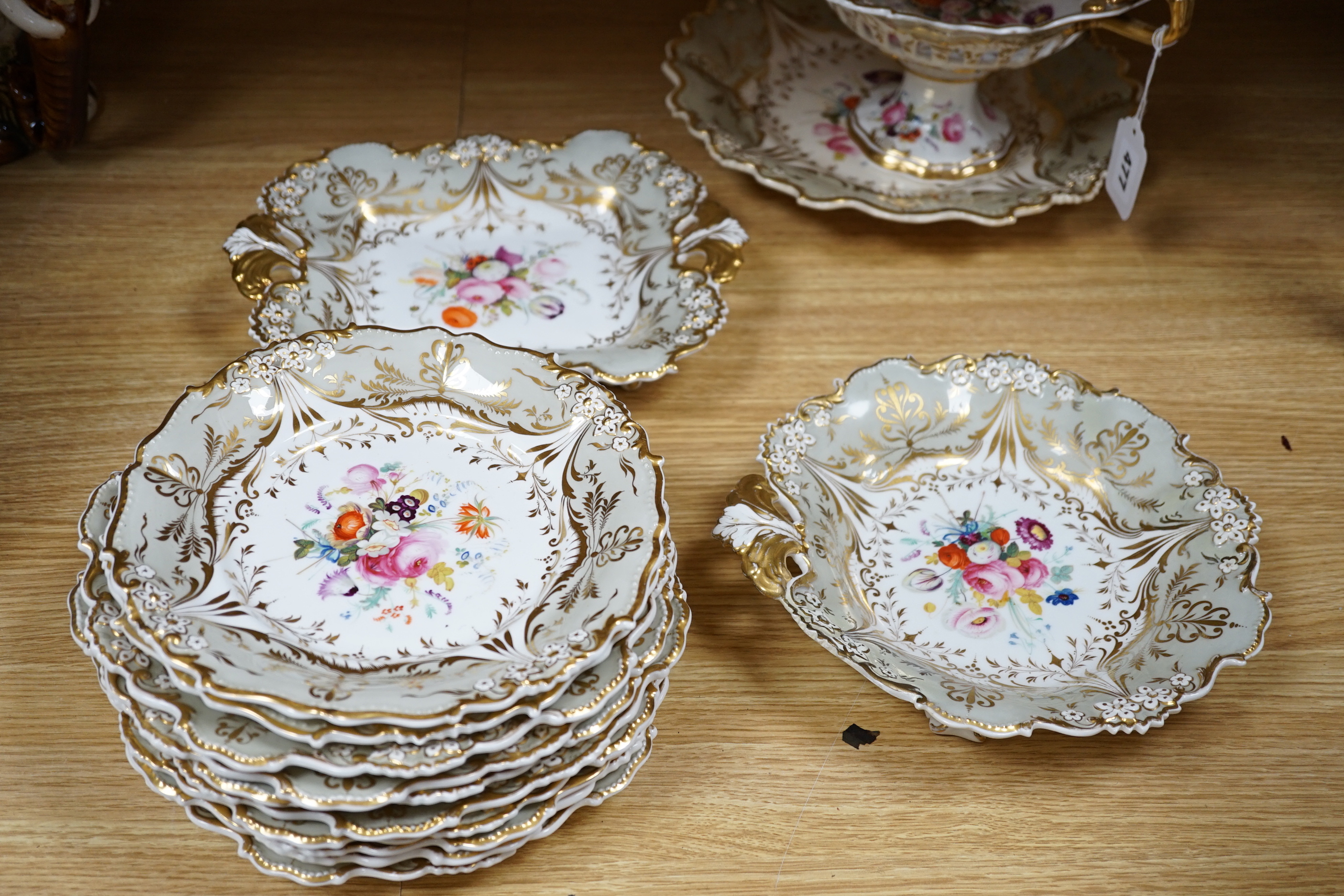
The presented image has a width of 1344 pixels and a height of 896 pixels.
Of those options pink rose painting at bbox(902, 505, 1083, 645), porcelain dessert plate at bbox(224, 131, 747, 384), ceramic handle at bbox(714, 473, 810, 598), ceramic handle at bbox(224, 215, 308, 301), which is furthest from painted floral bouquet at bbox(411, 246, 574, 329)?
pink rose painting at bbox(902, 505, 1083, 645)

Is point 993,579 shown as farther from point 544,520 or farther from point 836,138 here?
point 836,138

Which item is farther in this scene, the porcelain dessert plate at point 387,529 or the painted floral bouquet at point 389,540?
the painted floral bouquet at point 389,540

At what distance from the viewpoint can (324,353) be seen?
104 cm

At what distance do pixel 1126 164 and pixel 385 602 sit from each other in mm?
Result: 992

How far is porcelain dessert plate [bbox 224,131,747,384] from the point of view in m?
1.24

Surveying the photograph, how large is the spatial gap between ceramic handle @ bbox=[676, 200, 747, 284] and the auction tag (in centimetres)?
45

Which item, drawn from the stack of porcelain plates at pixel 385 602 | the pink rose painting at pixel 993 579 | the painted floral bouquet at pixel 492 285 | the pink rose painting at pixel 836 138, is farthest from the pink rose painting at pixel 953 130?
the stack of porcelain plates at pixel 385 602

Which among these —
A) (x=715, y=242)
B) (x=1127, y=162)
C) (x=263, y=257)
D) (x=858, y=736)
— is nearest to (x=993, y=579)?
(x=858, y=736)

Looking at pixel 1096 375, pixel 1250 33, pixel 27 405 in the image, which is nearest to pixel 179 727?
pixel 27 405

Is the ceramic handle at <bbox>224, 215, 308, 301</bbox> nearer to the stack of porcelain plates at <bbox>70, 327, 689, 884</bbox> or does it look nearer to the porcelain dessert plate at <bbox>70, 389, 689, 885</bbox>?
the stack of porcelain plates at <bbox>70, 327, 689, 884</bbox>

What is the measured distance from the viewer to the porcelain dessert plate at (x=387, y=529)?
0.81 metres

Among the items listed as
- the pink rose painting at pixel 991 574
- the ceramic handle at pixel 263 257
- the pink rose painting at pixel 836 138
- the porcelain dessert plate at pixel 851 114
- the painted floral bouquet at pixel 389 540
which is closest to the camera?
the painted floral bouquet at pixel 389 540

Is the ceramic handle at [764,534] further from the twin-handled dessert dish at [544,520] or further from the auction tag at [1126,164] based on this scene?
the auction tag at [1126,164]

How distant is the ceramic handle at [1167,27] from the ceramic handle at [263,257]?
3.01ft
